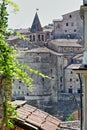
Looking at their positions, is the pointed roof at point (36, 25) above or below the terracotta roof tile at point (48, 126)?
below

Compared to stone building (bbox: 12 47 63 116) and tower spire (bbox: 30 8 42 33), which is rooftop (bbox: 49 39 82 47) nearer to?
stone building (bbox: 12 47 63 116)

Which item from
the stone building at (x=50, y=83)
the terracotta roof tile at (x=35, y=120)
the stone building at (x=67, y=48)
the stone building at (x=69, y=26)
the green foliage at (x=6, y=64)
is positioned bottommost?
the stone building at (x=50, y=83)

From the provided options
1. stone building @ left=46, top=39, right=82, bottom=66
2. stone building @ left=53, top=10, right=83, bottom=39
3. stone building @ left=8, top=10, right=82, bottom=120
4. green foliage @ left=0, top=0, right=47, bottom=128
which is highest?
green foliage @ left=0, top=0, right=47, bottom=128

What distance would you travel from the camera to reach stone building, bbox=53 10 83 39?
8944 cm

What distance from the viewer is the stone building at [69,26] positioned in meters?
89.4

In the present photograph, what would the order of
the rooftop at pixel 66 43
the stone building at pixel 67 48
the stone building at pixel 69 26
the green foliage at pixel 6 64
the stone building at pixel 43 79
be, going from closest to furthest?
the green foliage at pixel 6 64
the stone building at pixel 43 79
the stone building at pixel 67 48
the rooftop at pixel 66 43
the stone building at pixel 69 26

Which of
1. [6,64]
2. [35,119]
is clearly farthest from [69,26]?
[6,64]

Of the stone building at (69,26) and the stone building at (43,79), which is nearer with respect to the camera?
the stone building at (43,79)

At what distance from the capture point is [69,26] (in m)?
89.8

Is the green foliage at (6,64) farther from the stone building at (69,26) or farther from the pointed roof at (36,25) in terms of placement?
the stone building at (69,26)

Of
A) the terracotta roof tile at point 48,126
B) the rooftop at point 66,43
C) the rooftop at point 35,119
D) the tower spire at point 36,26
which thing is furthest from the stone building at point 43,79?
the terracotta roof tile at point 48,126

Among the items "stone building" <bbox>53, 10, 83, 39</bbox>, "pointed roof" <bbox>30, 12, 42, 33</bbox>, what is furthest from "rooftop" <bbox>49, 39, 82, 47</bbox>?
"stone building" <bbox>53, 10, 83, 39</bbox>

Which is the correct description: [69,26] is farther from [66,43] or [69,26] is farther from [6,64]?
[6,64]

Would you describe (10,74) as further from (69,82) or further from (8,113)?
(69,82)
